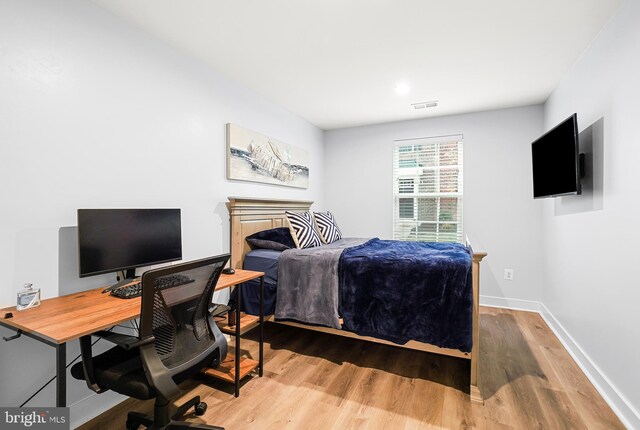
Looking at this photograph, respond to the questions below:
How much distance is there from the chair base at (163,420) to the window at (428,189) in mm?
3326

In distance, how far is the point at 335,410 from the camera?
186cm

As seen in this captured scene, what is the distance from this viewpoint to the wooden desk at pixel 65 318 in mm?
1110

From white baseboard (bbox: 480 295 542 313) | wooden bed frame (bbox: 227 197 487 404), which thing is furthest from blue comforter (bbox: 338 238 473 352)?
white baseboard (bbox: 480 295 542 313)

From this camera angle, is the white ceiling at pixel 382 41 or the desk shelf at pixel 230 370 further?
the desk shelf at pixel 230 370

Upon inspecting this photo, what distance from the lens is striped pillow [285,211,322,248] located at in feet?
10.0

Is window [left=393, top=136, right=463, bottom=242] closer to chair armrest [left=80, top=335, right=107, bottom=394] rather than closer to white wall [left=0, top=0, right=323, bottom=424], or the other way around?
white wall [left=0, top=0, right=323, bottom=424]

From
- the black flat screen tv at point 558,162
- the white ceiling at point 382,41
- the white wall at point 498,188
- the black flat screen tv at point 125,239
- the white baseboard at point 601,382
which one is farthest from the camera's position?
the white wall at point 498,188

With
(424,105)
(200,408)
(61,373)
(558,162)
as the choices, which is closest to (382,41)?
(424,105)

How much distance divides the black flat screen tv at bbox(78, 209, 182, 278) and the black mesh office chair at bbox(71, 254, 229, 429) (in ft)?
1.52

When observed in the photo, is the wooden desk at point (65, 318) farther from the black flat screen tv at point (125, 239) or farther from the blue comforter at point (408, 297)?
the blue comforter at point (408, 297)

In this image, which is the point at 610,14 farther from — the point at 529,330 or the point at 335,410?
the point at 335,410

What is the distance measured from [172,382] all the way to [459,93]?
355 centimetres

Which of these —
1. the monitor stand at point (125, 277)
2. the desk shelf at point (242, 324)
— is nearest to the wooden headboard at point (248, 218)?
the desk shelf at point (242, 324)

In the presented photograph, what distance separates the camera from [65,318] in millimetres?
1299
